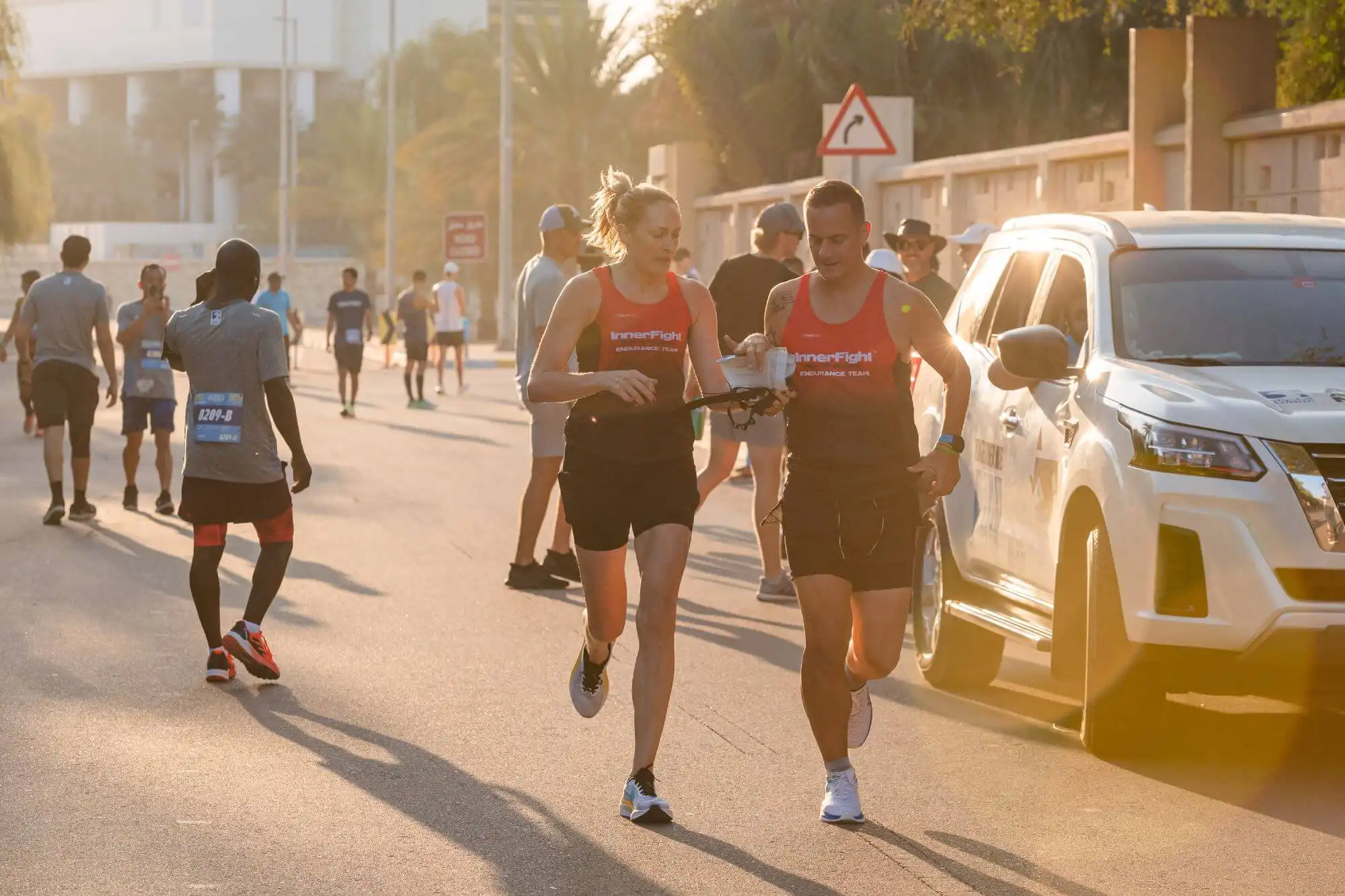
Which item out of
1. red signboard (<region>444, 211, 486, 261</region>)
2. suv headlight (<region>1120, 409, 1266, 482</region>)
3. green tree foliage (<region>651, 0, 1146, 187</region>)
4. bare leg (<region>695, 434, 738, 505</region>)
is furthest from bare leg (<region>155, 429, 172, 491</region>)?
red signboard (<region>444, 211, 486, 261</region>)

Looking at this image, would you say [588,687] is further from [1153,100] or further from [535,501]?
[1153,100]

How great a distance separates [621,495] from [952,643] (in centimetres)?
278

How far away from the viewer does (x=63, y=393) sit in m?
16.2

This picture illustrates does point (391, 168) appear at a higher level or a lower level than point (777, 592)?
higher

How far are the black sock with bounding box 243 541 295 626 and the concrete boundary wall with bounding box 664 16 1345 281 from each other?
8.15 m

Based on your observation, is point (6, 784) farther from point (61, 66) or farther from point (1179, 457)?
point (61, 66)

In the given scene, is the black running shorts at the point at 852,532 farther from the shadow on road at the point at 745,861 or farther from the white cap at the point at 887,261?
the white cap at the point at 887,261

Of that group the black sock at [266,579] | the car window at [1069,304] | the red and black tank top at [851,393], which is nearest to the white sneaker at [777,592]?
the black sock at [266,579]

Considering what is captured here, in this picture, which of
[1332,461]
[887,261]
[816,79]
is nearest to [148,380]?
[887,261]

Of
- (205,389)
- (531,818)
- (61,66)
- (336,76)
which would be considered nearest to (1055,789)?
(531,818)

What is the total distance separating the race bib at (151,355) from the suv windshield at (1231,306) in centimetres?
925

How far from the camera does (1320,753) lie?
26.9ft

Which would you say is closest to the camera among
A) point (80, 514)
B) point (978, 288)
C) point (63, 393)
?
point (978, 288)

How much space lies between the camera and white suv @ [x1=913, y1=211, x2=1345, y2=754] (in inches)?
291
